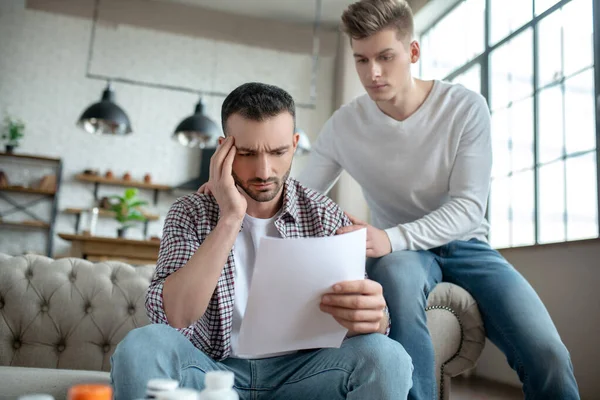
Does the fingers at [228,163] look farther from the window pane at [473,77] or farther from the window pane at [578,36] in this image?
the window pane at [473,77]

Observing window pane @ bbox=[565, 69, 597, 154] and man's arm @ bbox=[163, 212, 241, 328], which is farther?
window pane @ bbox=[565, 69, 597, 154]

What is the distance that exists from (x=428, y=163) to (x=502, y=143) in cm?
290

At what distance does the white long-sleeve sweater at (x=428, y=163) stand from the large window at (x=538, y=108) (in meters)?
1.87

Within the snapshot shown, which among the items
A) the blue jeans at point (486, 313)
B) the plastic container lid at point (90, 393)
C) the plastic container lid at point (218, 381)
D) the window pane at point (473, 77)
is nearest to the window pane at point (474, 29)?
the window pane at point (473, 77)

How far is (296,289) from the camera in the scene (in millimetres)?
1191

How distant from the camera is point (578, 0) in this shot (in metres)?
3.72

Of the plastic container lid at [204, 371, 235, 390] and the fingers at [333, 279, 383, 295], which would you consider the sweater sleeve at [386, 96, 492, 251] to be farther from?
the plastic container lid at [204, 371, 235, 390]

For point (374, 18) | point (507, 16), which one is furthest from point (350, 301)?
point (507, 16)

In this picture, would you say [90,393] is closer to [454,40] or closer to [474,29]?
[474,29]

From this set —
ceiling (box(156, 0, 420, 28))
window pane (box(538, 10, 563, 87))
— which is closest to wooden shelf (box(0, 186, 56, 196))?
ceiling (box(156, 0, 420, 28))

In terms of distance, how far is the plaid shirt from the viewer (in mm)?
1285

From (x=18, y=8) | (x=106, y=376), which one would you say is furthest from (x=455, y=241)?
(x=18, y=8)

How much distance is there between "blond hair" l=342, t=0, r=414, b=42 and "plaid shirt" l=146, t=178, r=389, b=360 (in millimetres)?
620

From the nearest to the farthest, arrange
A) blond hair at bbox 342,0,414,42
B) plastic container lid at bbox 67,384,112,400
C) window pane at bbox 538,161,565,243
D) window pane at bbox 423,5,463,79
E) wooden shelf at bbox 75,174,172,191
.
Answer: plastic container lid at bbox 67,384,112,400 < blond hair at bbox 342,0,414,42 < window pane at bbox 538,161,565,243 < window pane at bbox 423,5,463,79 < wooden shelf at bbox 75,174,172,191
